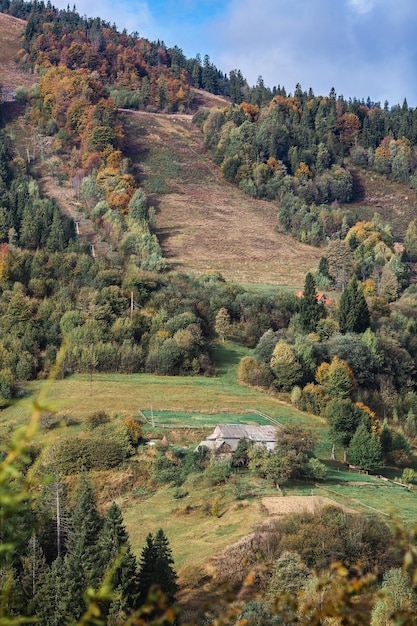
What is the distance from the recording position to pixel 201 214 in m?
91.9

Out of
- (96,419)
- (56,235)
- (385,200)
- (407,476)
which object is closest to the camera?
(407,476)

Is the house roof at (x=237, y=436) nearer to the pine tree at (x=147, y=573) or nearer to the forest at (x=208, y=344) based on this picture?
the forest at (x=208, y=344)

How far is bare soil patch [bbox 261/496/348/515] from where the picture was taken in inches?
1268

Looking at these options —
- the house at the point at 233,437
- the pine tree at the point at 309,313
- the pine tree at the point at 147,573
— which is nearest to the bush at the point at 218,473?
the house at the point at 233,437

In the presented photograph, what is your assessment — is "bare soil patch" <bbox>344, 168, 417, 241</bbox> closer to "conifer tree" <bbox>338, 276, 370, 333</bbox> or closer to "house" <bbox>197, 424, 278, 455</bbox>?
"conifer tree" <bbox>338, 276, 370, 333</bbox>

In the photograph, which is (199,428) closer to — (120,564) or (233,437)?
(233,437)

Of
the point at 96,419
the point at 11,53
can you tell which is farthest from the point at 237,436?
the point at 11,53

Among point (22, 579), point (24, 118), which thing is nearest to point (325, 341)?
point (22, 579)

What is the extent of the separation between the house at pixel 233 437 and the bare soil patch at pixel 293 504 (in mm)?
3945

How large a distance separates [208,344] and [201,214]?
126 ft

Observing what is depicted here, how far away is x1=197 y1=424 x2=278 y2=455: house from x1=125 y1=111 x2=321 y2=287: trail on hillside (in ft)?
106

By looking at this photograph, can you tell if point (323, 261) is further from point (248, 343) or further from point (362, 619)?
point (362, 619)

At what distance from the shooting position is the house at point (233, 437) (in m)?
38.5

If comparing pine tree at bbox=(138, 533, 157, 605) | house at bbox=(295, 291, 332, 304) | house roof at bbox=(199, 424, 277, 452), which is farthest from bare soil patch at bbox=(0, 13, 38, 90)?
pine tree at bbox=(138, 533, 157, 605)
